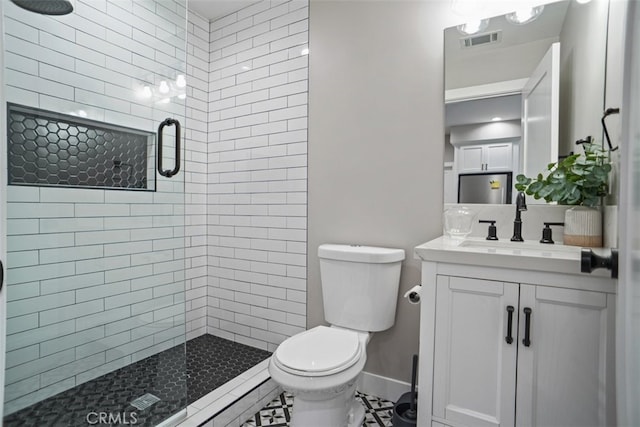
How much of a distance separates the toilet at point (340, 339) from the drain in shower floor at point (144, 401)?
1.89ft

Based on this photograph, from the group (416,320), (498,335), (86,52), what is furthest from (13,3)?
(416,320)

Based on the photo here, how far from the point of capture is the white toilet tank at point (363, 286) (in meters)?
1.72

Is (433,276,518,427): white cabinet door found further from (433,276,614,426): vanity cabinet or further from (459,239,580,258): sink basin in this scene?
(459,239,580,258): sink basin

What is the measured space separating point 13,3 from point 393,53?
5.22 feet

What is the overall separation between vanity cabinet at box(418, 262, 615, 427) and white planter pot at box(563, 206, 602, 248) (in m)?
0.36

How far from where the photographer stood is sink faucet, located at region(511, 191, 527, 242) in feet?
5.01

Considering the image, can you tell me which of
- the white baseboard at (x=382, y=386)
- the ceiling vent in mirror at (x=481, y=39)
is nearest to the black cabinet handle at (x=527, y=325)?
the white baseboard at (x=382, y=386)

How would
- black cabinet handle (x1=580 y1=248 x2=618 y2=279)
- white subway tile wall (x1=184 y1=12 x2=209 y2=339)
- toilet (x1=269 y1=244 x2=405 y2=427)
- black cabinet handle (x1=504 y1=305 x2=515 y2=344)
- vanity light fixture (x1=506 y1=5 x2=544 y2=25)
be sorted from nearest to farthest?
1. black cabinet handle (x1=580 y1=248 x2=618 y2=279)
2. black cabinet handle (x1=504 y1=305 x2=515 y2=344)
3. toilet (x1=269 y1=244 x2=405 y2=427)
4. vanity light fixture (x1=506 y1=5 x2=544 y2=25)
5. white subway tile wall (x1=184 y1=12 x2=209 y2=339)

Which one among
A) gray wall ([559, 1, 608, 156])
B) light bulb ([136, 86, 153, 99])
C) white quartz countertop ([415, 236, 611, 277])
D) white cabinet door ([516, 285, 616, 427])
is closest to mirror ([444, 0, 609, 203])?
gray wall ([559, 1, 608, 156])

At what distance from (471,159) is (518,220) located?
14.5 inches

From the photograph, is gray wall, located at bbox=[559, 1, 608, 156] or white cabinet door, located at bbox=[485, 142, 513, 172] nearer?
gray wall, located at bbox=[559, 1, 608, 156]

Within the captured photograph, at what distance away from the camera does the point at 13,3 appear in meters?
1.07

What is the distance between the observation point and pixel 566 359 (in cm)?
112

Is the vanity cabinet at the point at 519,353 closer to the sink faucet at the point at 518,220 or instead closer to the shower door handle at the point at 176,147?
the sink faucet at the point at 518,220
